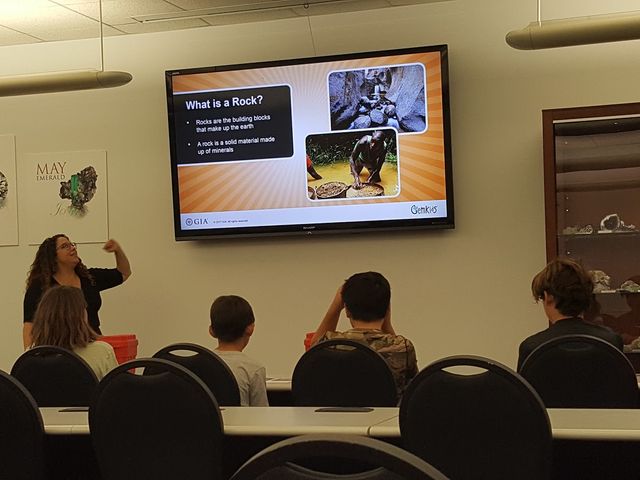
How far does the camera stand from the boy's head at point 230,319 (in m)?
3.92

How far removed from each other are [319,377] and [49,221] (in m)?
4.05

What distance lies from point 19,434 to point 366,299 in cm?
147

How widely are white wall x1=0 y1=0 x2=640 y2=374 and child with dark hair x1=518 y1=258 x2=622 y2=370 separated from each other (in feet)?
6.88

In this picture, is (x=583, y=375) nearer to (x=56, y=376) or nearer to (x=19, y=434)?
(x=19, y=434)

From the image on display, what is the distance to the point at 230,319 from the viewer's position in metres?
3.92

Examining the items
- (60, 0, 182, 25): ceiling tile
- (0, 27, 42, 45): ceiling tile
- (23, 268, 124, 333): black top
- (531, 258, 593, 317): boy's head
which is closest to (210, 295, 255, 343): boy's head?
(531, 258, 593, 317): boy's head

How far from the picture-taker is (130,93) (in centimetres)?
688

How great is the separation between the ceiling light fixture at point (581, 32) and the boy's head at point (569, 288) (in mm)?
1337

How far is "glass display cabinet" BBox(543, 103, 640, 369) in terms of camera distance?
18.8ft

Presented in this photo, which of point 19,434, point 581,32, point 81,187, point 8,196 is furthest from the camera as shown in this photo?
point 8,196

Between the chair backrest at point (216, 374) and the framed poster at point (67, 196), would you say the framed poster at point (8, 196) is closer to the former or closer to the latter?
the framed poster at point (67, 196)

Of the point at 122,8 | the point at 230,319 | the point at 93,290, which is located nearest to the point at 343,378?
the point at 230,319

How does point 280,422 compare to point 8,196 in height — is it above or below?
below

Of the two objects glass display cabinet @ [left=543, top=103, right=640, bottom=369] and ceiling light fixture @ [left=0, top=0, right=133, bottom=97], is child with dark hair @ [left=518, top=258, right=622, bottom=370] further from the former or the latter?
ceiling light fixture @ [left=0, top=0, right=133, bottom=97]
